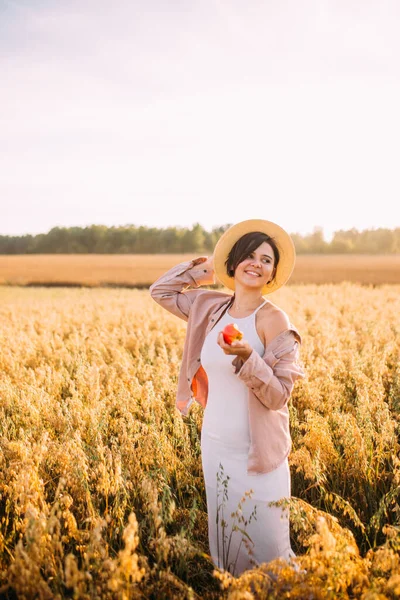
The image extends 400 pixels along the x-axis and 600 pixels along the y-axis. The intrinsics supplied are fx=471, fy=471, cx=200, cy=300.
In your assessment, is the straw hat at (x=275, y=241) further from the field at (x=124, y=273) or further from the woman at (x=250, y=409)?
the field at (x=124, y=273)

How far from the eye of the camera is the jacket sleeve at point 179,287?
3062mm

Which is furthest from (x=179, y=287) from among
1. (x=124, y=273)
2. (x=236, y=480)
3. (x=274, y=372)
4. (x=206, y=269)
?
(x=124, y=273)

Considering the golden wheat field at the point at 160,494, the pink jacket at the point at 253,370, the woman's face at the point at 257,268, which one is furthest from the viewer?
the woman's face at the point at 257,268

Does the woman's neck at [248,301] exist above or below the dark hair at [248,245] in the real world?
below

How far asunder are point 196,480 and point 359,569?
1.60m

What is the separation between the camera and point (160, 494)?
11.6 feet

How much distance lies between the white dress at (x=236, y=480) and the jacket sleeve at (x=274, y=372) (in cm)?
13

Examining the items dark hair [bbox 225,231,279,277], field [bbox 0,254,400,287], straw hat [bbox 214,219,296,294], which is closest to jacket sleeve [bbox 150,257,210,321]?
straw hat [bbox 214,219,296,294]

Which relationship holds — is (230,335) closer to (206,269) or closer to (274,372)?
(274,372)

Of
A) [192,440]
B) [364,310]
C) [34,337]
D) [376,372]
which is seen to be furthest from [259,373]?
[364,310]

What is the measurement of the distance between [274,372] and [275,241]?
0.83 metres

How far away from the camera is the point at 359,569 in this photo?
83.9 inches

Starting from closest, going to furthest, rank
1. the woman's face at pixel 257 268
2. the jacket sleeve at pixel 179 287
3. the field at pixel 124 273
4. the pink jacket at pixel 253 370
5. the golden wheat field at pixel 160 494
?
1. the golden wheat field at pixel 160 494
2. the pink jacket at pixel 253 370
3. the woman's face at pixel 257 268
4. the jacket sleeve at pixel 179 287
5. the field at pixel 124 273

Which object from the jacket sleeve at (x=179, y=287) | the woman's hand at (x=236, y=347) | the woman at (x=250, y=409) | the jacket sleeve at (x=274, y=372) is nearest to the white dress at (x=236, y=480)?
the woman at (x=250, y=409)
